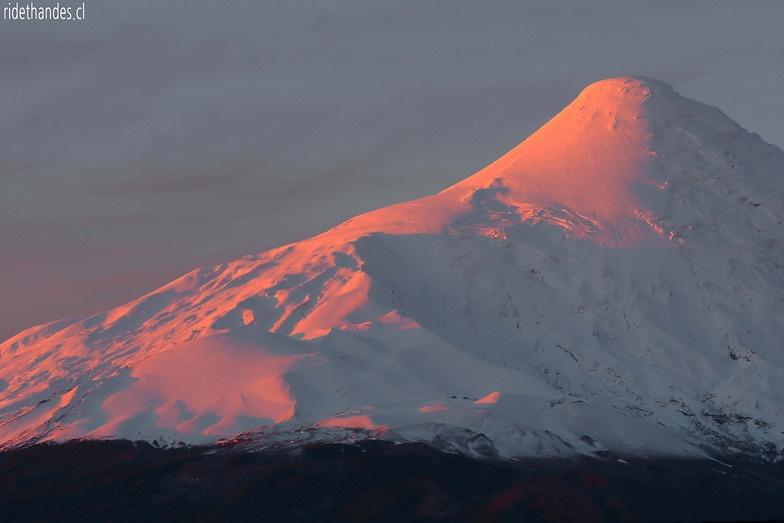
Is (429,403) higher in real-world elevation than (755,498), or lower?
higher

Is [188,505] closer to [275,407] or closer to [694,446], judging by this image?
[275,407]

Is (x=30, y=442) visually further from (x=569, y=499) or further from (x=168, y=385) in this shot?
(x=569, y=499)

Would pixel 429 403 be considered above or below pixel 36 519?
above

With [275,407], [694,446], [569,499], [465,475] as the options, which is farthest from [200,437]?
[694,446]

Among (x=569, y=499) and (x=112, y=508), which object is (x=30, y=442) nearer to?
(x=112, y=508)

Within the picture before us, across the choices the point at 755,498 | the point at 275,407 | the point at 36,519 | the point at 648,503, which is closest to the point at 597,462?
the point at 648,503

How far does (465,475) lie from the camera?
184 m

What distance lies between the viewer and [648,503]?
183m

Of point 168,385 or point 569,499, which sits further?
point 168,385

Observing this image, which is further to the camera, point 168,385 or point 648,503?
point 168,385

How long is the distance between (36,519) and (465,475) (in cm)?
5923

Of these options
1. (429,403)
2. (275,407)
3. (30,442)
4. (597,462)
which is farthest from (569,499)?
(30,442)

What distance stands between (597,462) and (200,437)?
57.2 metres

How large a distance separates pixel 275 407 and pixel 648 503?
179ft
